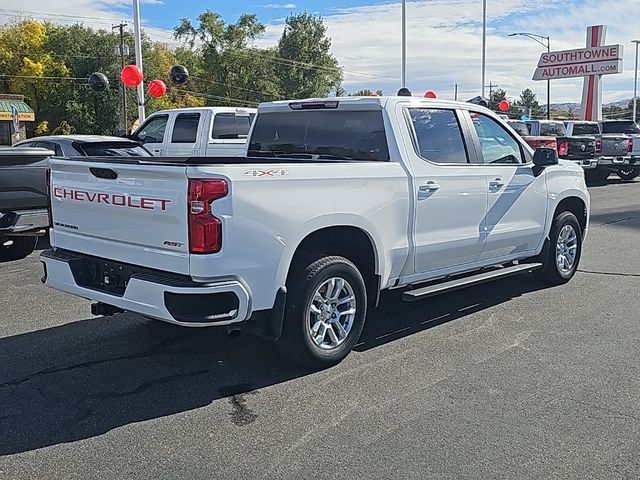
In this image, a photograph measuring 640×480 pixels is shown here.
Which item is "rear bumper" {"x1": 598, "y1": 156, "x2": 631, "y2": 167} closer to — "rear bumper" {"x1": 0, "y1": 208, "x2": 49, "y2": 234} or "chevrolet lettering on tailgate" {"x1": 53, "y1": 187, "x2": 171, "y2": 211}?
"rear bumper" {"x1": 0, "y1": 208, "x2": 49, "y2": 234}

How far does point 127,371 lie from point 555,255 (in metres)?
4.67

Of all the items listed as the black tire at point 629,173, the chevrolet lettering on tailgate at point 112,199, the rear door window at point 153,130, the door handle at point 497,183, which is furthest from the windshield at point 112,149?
the black tire at point 629,173

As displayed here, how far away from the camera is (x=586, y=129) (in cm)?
2370

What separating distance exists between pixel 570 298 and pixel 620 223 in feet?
20.6

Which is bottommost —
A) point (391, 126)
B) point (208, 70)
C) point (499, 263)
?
point (499, 263)

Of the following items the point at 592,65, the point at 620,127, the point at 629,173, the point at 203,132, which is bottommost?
the point at 629,173

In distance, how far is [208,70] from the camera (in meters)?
69.4

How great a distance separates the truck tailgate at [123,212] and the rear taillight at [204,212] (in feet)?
0.18

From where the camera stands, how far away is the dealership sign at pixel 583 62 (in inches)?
1633

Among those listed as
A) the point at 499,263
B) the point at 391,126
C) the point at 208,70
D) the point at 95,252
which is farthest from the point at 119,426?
the point at 208,70

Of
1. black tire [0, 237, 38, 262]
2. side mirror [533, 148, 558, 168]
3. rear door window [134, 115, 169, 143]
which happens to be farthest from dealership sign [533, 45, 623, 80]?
black tire [0, 237, 38, 262]

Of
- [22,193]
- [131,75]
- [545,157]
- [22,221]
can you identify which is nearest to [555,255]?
[545,157]

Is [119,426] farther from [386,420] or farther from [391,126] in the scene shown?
[391,126]

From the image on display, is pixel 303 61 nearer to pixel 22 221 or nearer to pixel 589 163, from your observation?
pixel 589 163
